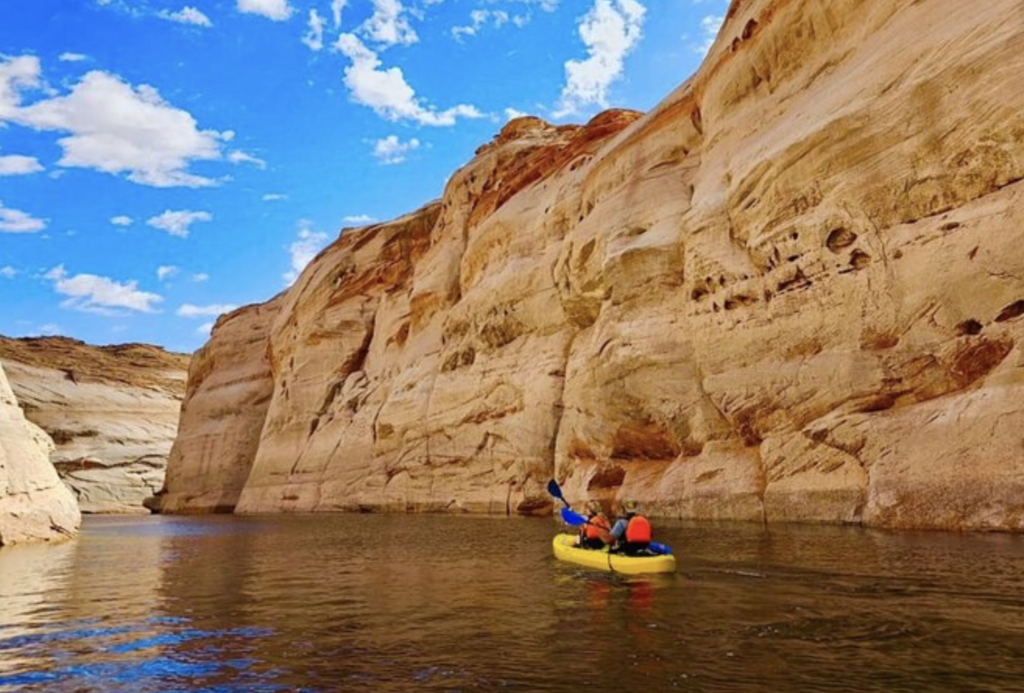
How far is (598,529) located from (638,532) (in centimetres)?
180

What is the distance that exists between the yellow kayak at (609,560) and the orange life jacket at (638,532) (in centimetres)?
30

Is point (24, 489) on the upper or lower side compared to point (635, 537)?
upper

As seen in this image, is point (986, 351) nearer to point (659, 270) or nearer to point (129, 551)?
point (659, 270)

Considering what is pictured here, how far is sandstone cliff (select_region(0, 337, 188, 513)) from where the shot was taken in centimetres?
6762

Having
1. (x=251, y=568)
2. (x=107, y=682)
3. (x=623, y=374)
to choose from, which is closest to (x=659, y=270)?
(x=623, y=374)

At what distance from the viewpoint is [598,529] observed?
14055 millimetres

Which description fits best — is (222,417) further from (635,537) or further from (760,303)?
(635,537)

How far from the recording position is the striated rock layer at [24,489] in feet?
67.2

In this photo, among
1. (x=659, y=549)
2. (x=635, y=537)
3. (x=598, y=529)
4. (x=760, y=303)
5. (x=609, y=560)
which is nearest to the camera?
(x=659, y=549)

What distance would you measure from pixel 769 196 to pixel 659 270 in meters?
5.08

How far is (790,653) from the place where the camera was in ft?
22.1

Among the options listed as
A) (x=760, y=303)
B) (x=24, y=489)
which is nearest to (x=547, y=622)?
(x=760, y=303)

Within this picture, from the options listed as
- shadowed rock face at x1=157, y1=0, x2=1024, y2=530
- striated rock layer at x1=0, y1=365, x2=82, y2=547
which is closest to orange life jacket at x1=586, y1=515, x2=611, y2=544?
shadowed rock face at x1=157, y1=0, x2=1024, y2=530

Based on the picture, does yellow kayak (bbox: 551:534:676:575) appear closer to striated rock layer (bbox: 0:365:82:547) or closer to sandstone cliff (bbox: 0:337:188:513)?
striated rock layer (bbox: 0:365:82:547)
